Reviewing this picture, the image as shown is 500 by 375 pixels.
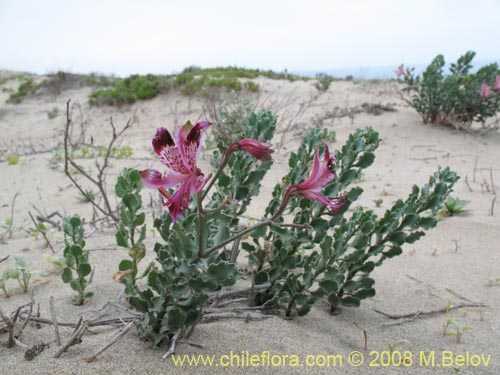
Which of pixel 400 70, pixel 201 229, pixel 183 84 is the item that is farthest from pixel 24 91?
pixel 201 229

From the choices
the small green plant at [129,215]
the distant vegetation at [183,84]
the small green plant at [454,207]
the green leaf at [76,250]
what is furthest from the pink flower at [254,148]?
the distant vegetation at [183,84]

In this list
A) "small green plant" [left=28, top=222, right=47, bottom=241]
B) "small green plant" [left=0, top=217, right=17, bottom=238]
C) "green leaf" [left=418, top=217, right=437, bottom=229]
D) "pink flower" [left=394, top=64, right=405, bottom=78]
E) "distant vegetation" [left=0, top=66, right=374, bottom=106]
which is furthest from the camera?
"distant vegetation" [left=0, top=66, right=374, bottom=106]

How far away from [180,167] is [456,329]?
4.84ft

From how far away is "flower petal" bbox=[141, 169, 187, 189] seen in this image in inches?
42.1

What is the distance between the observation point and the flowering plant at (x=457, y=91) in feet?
19.9

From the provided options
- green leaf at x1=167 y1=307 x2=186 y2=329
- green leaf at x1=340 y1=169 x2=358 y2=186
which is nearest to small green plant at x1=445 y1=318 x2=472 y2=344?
green leaf at x1=340 y1=169 x2=358 y2=186

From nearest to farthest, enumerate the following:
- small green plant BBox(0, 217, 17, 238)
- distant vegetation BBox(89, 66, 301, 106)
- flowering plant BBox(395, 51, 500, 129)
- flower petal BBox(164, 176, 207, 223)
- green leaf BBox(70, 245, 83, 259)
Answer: flower petal BBox(164, 176, 207, 223)
green leaf BBox(70, 245, 83, 259)
small green plant BBox(0, 217, 17, 238)
flowering plant BBox(395, 51, 500, 129)
distant vegetation BBox(89, 66, 301, 106)

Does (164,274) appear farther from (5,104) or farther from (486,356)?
(5,104)

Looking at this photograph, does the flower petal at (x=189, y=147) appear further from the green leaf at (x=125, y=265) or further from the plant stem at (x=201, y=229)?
the green leaf at (x=125, y=265)

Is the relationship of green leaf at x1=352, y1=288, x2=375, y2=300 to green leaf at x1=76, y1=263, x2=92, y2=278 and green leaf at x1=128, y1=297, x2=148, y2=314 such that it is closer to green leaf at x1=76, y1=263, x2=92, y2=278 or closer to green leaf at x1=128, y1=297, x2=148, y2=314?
green leaf at x1=128, y1=297, x2=148, y2=314

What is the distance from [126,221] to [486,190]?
3524 millimetres

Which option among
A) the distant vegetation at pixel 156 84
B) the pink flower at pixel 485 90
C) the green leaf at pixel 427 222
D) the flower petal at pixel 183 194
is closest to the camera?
the flower petal at pixel 183 194

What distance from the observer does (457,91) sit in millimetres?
6074

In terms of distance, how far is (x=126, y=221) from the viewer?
146 centimetres
